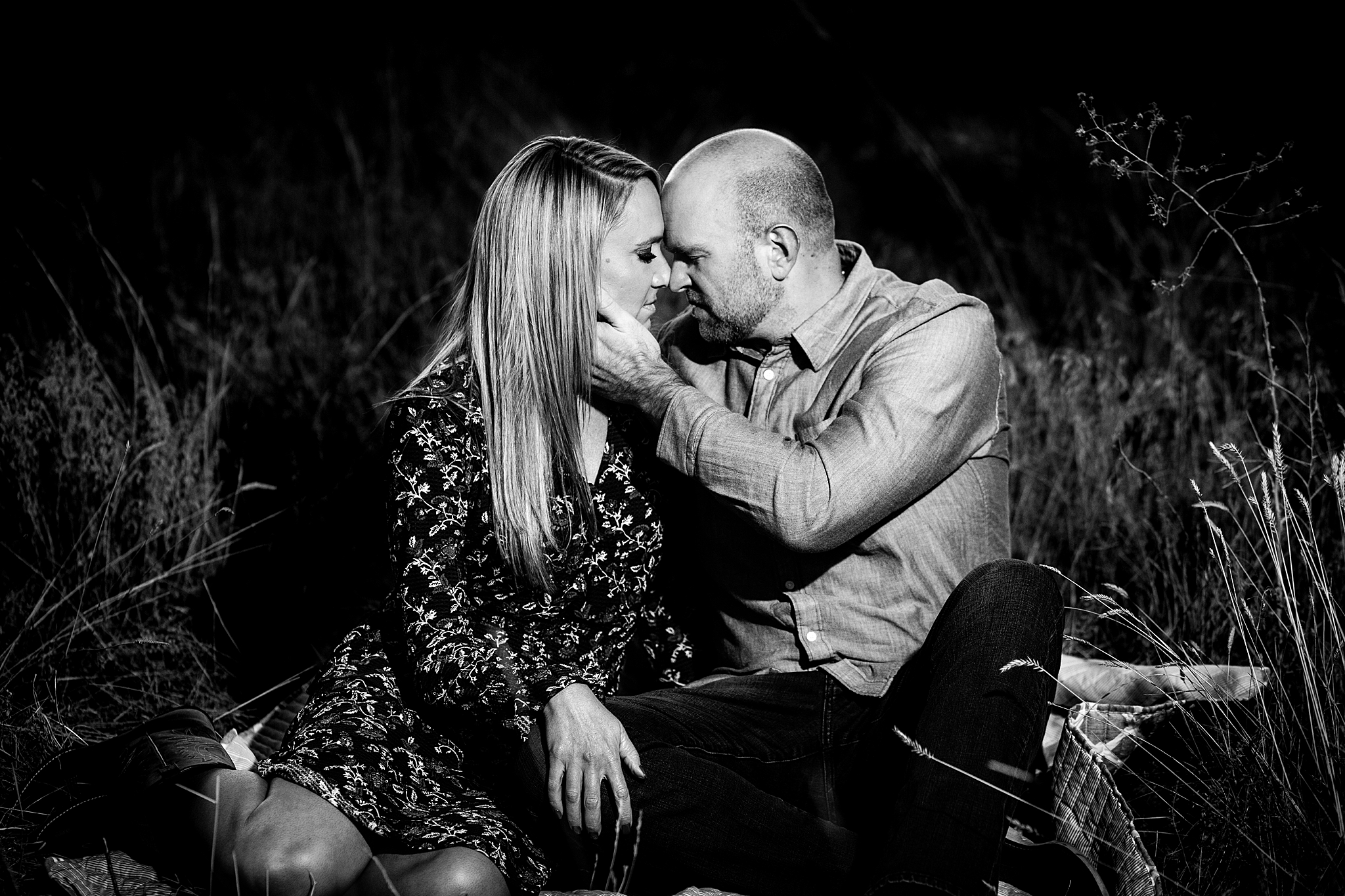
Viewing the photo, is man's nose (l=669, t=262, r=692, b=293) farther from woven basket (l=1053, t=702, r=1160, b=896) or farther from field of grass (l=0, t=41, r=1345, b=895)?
woven basket (l=1053, t=702, r=1160, b=896)

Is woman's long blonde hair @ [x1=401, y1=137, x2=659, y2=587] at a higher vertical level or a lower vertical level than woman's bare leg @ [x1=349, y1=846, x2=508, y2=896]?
higher

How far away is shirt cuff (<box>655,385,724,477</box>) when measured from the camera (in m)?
2.46

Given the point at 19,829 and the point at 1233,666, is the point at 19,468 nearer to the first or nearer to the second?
the point at 19,829

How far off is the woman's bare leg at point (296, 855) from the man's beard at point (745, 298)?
1375mm

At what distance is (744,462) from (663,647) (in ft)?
2.18

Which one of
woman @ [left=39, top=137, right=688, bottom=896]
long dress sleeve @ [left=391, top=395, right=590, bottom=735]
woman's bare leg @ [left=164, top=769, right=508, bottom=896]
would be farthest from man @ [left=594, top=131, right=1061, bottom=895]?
woman's bare leg @ [left=164, top=769, right=508, bottom=896]

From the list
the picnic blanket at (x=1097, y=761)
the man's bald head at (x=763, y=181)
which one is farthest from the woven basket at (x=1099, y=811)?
the man's bald head at (x=763, y=181)

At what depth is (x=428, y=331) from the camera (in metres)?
4.49

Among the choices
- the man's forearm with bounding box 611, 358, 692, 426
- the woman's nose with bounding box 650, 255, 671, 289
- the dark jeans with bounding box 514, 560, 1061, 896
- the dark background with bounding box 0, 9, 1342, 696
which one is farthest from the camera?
the dark background with bounding box 0, 9, 1342, 696

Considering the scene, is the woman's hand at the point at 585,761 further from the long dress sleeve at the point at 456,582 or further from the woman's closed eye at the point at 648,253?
the woman's closed eye at the point at 648,253

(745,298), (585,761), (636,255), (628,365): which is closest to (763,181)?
(745,298)

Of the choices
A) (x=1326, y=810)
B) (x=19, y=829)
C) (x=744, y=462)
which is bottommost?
(x=19, y=829)

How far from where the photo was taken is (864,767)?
242 cm

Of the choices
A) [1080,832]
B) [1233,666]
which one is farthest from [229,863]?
[1233,666]
